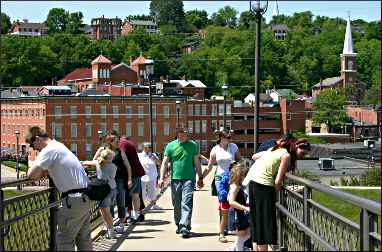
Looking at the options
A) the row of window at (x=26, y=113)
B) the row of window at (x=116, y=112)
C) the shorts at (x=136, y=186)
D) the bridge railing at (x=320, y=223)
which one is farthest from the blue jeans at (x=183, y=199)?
the row of window at (x=116, y=112)

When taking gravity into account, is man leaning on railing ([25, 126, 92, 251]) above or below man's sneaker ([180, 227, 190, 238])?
above

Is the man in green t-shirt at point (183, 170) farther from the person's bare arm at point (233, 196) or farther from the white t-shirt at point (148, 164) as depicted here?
the white t-shirt at point (148, 164)

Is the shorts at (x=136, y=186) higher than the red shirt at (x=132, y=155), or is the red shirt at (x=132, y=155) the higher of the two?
the red shirt at (x=132, y=155)

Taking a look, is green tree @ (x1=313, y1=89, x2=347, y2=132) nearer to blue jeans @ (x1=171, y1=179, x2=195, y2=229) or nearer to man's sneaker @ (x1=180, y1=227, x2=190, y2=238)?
blue jeans @ (x1=171, y1=179, x2=195, y2=229)

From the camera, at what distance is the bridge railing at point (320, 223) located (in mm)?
6199

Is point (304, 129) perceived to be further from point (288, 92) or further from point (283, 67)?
point (283, 67)

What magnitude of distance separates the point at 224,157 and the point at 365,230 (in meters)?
6.44

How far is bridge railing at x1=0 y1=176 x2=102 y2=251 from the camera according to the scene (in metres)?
8.76

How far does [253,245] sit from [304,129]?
388ft

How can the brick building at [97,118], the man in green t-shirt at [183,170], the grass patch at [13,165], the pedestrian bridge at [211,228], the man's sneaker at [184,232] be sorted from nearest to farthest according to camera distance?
the pedestrian bridge at [211,228] → the man's sneaker at [184,232] → the man in green t-shirt at [183,170] → the grass patch at [13,165] → the brick building at [97,118]

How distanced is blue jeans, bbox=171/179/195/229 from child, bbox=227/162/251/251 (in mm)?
1619

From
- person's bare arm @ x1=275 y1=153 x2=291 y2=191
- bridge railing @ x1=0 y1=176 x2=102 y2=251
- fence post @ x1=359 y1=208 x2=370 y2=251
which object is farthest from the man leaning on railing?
fence post @ x1=359 y1=208 x2=370 y2=251

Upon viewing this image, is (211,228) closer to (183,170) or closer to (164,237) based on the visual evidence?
(164,237)

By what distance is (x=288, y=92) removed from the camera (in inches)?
6171
